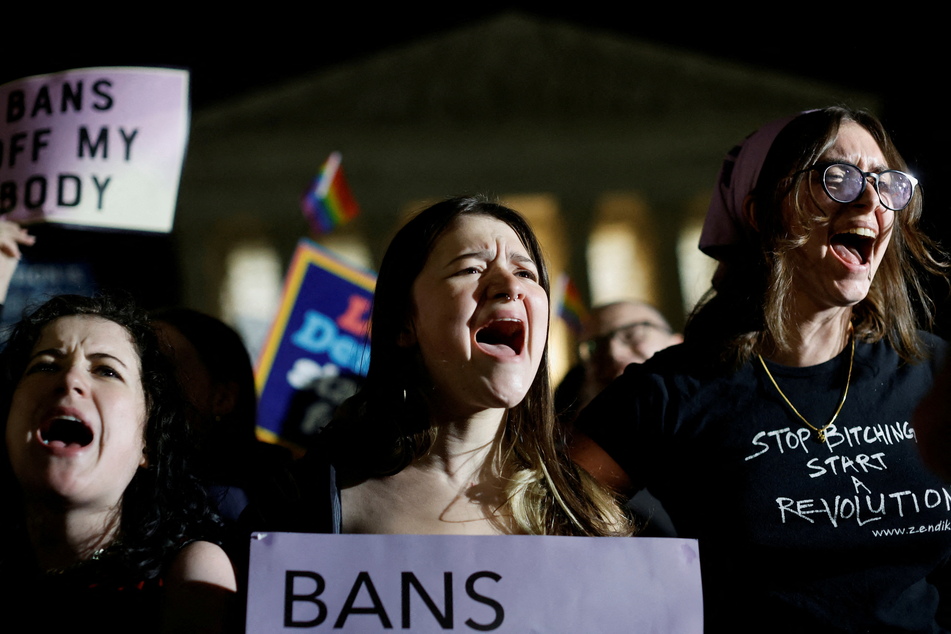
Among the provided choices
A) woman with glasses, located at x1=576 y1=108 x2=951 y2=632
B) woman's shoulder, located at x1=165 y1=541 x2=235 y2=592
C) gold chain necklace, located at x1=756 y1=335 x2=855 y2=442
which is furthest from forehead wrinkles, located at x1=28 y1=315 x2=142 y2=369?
gold chain necklace, located at x1=756 y1=335 x2=855 y2=442

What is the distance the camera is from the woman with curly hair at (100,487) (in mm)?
1729

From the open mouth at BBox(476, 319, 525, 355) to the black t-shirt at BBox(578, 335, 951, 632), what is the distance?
264 millimetres

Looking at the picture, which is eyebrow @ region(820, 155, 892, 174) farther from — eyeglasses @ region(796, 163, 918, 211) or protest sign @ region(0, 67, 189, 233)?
protest sign @ region(0, 67, 189, 233)

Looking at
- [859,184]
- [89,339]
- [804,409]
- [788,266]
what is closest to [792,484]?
[804,409]

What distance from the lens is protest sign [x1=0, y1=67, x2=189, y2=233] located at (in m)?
2.60

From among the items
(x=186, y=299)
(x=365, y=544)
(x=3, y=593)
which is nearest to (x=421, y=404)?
(x=365, y=544)

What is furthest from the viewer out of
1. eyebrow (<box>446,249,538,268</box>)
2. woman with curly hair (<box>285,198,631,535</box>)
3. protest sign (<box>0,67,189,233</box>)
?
protest sign (<box>0,67,189,233</box>)

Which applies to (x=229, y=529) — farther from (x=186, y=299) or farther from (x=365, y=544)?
(x=186, y=299)

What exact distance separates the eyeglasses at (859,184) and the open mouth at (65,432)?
1397 millimetres

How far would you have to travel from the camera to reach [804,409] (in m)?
1.97

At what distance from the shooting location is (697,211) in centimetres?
1414

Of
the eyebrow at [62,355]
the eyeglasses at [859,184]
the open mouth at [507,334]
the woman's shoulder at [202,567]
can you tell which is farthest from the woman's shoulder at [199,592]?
the eyeglasses at [859,184]

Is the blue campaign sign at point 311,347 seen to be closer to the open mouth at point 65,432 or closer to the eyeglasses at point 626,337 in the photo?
the eyeglasses at point 626,337

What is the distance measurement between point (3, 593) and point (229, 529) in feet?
1.27
